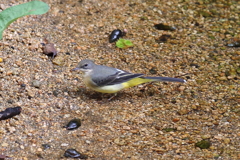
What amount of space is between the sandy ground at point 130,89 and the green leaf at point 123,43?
116mm

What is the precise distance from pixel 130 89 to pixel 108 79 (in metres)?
0.63

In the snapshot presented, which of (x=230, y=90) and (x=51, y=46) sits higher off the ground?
(x=51, y=46)

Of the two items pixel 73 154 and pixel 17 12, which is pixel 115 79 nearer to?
pixel 73 154

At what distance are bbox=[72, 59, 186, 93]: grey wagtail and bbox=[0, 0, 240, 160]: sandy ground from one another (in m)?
0.25

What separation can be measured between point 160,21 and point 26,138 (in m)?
4.39

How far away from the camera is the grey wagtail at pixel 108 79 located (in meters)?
6.94

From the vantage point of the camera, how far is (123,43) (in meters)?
8.35

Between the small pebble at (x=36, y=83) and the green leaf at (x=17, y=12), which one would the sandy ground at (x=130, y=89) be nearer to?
the small pebble at (x=36, y=83)

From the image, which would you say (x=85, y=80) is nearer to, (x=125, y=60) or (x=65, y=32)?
(x=125, y=60)

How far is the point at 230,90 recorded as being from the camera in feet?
23.4

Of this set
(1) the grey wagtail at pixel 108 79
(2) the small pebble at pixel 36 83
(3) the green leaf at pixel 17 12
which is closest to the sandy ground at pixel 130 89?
(2) the small pebble at pixel 36 83

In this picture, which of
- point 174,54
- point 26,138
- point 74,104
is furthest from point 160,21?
point 26,138

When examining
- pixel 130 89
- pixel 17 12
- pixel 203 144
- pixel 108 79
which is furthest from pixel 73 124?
pixel 17 12

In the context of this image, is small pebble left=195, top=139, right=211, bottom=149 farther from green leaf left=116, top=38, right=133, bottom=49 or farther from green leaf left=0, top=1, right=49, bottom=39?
green leaf left=0, top=1, right=49, bottom=39
